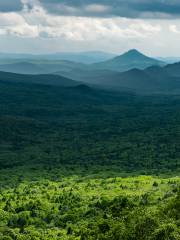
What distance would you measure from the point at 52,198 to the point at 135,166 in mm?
43408

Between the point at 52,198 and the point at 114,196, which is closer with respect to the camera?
the point at 114,196

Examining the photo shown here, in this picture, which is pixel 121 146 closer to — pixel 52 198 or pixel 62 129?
pixel 62 129

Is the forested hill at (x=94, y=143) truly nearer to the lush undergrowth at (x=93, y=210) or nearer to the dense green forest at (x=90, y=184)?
the dense green forest at (x=90, y=184)

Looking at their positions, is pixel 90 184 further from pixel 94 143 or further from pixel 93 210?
pixel 94 143

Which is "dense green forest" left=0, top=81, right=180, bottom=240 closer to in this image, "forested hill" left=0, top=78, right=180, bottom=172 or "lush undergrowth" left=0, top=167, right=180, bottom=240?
"lush undergrowth" left=0, top=167, right=180, bottom=240

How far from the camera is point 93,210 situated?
51.3m

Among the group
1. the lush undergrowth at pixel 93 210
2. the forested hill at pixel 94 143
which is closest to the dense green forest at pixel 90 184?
the lush undergrowth at pixel 93 210

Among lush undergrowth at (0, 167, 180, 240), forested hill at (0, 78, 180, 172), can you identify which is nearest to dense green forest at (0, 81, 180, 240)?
lush undergrowth at (0, 167, 180, 240)

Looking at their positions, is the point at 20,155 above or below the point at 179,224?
below

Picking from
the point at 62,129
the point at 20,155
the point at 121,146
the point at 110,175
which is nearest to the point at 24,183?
the point at 110,175

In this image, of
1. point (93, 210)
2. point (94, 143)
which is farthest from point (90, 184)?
point (94, 143)

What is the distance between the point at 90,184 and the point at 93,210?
50.3 ft

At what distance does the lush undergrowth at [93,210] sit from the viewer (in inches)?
1401

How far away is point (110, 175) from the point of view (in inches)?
3127
